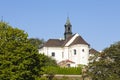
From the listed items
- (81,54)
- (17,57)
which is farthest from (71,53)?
(17,57)

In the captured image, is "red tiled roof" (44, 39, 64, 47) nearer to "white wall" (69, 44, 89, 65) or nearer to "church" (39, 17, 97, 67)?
"church" (39, 17, 97, 67)

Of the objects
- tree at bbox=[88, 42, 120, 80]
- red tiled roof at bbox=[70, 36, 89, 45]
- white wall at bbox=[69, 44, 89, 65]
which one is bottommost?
tree at bbox=[88, 42, 120, 80]

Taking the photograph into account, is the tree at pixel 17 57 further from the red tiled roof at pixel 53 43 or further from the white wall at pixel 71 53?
the red tiled roof at pixel 53 43

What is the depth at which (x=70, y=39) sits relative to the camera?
11131 centimetres

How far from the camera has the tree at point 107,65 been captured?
165 ft

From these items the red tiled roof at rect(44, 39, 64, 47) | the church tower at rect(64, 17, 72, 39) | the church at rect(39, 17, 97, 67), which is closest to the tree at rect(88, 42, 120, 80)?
the church at rect(39, 17, 97, 67)

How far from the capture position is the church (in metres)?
107

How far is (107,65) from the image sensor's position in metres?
51.1

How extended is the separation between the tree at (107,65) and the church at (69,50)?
172 ft

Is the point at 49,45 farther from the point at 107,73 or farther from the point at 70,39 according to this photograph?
the point at 107,73

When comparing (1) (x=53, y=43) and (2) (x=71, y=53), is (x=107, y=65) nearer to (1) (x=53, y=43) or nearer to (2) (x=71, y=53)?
(2) (x=71, y=53)

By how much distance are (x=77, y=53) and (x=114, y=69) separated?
5640cm

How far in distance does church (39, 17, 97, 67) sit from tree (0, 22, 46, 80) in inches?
1874

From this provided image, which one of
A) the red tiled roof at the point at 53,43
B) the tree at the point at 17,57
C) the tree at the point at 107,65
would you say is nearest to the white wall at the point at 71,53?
the red tiled roof at the point at 53,43
